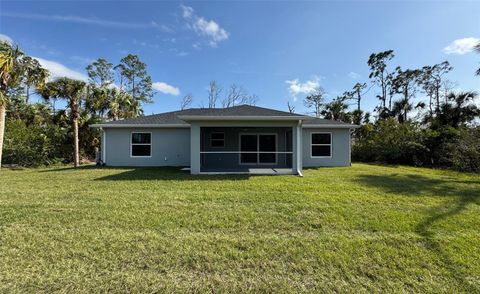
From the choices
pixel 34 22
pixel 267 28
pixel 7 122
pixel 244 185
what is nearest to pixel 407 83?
pixel 267 28

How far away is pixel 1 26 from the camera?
12.4 meters

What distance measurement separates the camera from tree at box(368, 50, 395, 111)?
33781 millimetres

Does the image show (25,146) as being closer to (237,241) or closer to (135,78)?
(237,241)

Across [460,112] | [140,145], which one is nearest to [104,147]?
[140,145]

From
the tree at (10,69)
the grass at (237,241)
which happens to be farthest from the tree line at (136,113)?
the grass at (237,241)

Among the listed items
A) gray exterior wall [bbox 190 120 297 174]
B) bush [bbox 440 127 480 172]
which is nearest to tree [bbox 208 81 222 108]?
gray exterior wall [bbox 190 120 297 174]

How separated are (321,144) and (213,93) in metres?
25.5

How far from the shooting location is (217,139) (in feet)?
50.2

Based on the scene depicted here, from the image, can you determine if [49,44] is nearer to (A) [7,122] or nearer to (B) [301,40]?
(A) [7,122]

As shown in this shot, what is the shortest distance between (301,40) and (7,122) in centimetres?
1920

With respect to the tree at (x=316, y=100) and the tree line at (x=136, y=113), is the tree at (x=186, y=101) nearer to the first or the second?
the tree line at (x=136, y=113)

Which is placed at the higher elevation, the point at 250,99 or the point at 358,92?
the point at 358,92

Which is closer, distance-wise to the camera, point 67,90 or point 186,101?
point 67,90

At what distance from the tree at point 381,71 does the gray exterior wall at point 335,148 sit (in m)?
22.2
